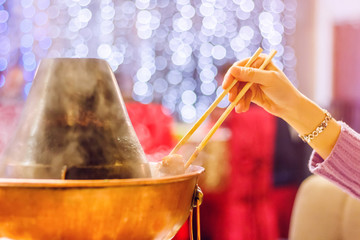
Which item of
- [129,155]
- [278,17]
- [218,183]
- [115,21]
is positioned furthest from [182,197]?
[278,17]

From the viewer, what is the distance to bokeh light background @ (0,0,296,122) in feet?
17.8

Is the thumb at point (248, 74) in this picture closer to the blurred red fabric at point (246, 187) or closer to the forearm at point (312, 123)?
the forearm at point (312, 123)

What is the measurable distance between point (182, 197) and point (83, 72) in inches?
11.9

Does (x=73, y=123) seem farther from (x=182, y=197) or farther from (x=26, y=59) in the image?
(x=26, y=59)

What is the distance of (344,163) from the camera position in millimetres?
1245

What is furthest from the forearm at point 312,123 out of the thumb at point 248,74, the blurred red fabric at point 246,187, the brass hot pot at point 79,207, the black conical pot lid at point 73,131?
the blurred red fabric at point 246,187

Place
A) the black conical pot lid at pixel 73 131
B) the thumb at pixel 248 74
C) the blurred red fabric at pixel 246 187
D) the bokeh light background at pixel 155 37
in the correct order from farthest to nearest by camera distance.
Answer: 1. the bokeh light background at pixel 155 37
2. the blurred red fabric at pixel 246 187
3. the thumb at pixel 248 74
4. the black conical pot lid at pixel 73 131

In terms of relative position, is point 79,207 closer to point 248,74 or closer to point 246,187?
point 248,74

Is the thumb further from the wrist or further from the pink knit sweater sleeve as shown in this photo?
the pink knit sweater sleeve

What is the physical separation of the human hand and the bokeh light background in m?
4.23

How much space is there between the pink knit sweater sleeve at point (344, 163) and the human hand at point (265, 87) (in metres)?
0.20

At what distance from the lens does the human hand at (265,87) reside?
98 centimetres

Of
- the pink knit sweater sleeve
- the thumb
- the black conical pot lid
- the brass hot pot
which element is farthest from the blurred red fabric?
the brass hot pot

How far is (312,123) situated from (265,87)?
0.23 metres
